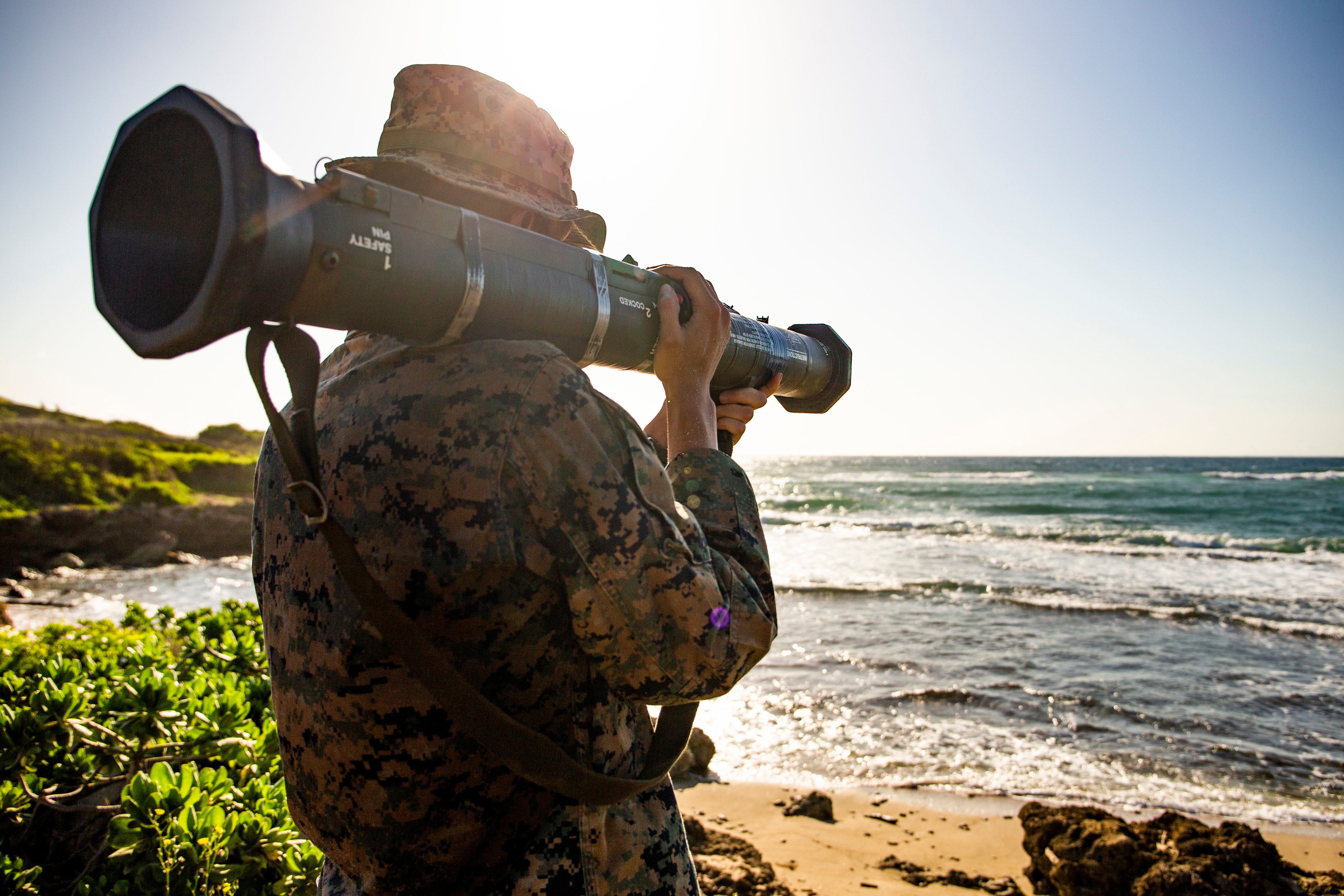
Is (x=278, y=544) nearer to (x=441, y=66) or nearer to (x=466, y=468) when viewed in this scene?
(x=466, y=468)

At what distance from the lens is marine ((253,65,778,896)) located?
1.09 metres

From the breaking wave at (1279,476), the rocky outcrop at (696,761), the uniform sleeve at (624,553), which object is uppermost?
the uniform sleeve at (624,553)

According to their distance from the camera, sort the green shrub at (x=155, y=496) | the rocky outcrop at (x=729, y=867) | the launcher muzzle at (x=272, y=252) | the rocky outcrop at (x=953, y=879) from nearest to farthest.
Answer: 1. the launcher muzzle at (x=272, y=252)
2. the rocky outcrop at (x=729, y=867)
3. the rocky outcrop at (x=953, y=879)
4. the green shrub at (x=155, y=496)

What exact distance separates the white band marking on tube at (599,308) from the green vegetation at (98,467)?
13.7m

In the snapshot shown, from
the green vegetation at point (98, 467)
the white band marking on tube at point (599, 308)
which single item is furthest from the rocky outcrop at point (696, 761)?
the green vegetation at point (98, 467)

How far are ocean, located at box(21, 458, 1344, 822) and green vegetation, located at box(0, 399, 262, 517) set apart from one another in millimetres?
3541

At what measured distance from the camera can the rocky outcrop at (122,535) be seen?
13.3 meters

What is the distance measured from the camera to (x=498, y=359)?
114 centimetres

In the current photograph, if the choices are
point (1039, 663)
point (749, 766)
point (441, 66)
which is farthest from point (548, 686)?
point (1039, 663)

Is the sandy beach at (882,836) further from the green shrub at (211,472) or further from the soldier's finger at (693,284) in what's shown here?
the green shrub at (211,472)

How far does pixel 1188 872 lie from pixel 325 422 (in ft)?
13.3

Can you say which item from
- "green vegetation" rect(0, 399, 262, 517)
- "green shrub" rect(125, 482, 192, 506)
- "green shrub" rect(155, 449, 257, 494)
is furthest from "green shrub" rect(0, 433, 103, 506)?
"green shrub" rect(155, 449, 257, 494)

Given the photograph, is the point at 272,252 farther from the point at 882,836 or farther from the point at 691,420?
the point at 882,836

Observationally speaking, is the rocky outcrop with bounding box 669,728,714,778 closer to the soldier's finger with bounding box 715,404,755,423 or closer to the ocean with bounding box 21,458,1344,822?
the ocean with bounding box 21,458,1344,822
